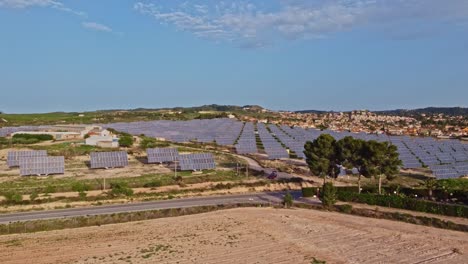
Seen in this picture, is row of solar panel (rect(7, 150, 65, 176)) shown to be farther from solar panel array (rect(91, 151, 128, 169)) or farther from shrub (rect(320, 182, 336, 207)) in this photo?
shrub (rect(320, 182, 336, 207))

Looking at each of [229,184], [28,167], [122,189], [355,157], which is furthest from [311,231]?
[28,167]

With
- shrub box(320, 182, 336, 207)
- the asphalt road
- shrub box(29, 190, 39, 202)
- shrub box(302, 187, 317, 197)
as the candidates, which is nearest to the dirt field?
shrub box(320, 182, 336, 207)

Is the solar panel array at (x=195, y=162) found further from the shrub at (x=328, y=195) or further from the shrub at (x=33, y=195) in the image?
the shrub at (x=328, y=195)

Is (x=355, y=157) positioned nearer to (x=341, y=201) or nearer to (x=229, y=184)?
(x=341, y=201)

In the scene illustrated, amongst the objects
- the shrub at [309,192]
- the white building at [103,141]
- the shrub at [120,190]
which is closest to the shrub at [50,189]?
the shrub at [120,190]

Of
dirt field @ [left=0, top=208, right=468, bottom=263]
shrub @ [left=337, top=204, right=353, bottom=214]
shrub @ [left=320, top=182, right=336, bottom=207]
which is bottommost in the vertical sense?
dirt field @ [left=0, top=208, right=468, bottom=263]

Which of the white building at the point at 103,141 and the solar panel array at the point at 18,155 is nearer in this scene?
the solar panel array at the point at 18,155
